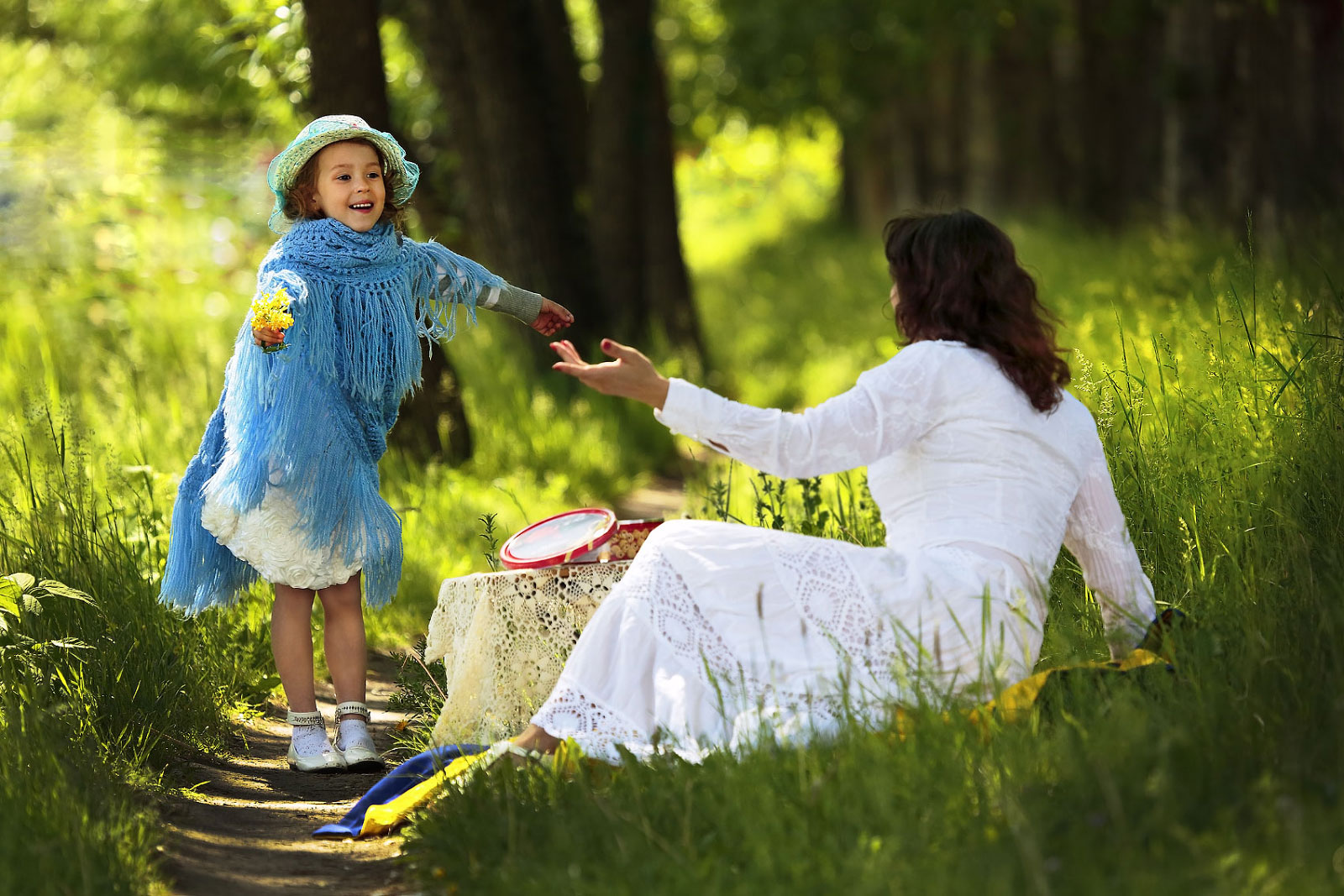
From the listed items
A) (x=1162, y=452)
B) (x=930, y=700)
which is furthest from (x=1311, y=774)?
(x=1162, y=452)

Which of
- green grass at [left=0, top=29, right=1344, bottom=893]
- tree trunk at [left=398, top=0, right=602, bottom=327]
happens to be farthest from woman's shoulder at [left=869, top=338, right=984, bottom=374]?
tree trunk at [left=398, top=0, right=602, bottom=327]

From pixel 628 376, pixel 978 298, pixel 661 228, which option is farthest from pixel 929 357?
pixel 661 228

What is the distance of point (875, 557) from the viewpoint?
134 inches

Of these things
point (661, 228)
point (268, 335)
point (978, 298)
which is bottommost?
point (978, 298)

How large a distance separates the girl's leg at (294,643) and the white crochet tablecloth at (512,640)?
48 cm

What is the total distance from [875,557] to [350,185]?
1987 millimetres

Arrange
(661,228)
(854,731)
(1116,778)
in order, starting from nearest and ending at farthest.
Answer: (1116,778), (854,731), (661,228)

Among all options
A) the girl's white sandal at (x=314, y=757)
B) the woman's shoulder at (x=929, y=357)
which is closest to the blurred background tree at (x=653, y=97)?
the woman's shoulder at (x=929, y=357)

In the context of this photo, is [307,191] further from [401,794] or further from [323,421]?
[401,794]

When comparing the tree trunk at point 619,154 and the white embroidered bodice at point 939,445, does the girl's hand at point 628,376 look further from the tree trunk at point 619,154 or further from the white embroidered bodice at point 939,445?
the tree trunk at point 619,154

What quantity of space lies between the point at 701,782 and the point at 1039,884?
2.88 feet

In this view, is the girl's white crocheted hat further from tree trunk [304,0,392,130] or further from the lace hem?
tree trunk [304,0,392,130]

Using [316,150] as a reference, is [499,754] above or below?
below

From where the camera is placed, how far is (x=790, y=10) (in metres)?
17.8
